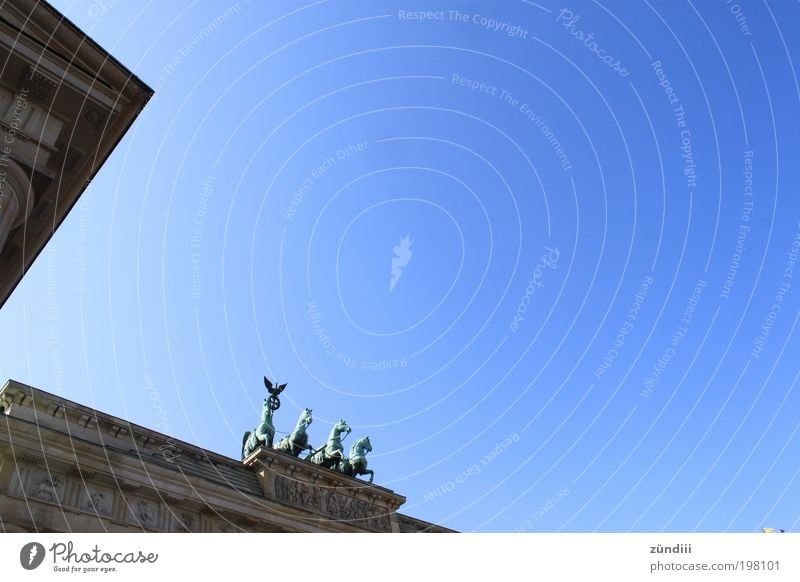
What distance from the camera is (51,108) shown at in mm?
15633

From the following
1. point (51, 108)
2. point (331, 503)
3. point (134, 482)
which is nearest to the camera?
point (51, 108)

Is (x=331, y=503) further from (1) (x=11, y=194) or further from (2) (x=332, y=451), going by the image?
(1) (x=11, y=194)

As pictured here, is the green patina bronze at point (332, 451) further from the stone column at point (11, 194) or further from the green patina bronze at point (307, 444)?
the stone column at point (11, 194)

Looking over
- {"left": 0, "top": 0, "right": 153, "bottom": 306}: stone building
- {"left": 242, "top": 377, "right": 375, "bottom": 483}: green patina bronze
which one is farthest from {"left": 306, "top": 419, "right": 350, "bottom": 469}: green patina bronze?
{"left": 0, "top": 0, "right": 153, "bottom": 306}: stone building

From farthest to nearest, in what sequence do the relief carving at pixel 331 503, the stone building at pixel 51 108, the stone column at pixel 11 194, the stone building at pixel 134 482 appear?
the relief carving at pixel 331 503
the stone building at pixel 134 482
the stone column at pixel 11 194
the stone building at pixel 51 108

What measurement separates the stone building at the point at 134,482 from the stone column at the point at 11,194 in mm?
10674

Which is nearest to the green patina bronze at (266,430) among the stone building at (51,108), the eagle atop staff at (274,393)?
the eagle atop staff at (274,393)

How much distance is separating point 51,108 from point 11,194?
233 cm

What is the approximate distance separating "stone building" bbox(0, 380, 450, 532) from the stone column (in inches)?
420

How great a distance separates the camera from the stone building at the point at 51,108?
14.5 meters

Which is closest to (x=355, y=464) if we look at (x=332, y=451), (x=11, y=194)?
(x=332, y=451)
